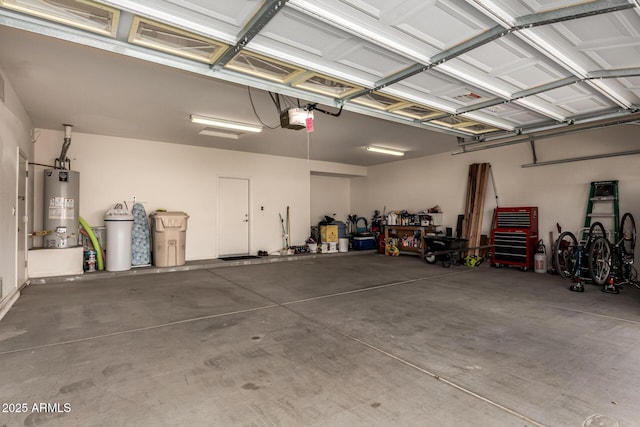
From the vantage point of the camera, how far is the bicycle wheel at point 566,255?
556 centimetres

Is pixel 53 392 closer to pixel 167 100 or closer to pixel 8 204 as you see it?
pixel 8 204

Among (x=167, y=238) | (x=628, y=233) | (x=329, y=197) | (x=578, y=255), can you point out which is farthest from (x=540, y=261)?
(x=167, y=238)

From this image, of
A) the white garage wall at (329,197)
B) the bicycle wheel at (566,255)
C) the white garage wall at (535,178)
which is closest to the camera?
the bicycle wheel at (566,255)

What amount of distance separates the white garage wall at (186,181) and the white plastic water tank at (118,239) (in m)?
0.80

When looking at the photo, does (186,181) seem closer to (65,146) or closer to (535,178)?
(65,146)

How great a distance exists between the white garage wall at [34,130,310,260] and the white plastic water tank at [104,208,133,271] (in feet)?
2.63

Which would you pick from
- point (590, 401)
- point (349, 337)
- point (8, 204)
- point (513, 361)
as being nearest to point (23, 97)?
point (8, 204)

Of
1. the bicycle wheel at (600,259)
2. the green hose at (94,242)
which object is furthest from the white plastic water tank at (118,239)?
the bicycle wheel at (600,259)

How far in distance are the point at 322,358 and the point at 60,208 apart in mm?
5620

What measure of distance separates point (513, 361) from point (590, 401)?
561 millimetres

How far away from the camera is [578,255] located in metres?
5.32

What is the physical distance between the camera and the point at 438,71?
3.02 meters

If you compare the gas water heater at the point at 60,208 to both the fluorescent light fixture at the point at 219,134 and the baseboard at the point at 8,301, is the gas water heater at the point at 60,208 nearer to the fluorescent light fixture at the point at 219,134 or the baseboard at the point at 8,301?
the baseboard at the point at 8,301

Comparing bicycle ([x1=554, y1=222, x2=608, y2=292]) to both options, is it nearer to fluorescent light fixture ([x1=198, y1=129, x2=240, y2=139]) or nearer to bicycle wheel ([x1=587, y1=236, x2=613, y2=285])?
bicycle wheel ([x1=587, y1=236, x2=613, y2=285])
